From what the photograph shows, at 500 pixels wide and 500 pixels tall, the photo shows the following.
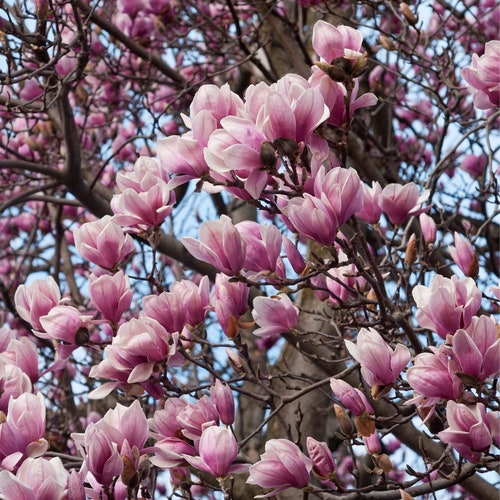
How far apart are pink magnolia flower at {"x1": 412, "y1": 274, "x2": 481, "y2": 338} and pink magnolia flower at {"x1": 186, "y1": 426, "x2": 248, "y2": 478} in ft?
1.51

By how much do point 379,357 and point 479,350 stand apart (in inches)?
7.8

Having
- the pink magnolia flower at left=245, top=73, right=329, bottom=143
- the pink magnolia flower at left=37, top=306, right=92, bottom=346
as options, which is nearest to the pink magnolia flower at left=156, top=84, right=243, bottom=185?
the pink magnolia flower at left=245, top=73, right=329, bottom=143

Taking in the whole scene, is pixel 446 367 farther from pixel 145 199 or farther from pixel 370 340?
pixel 145 199

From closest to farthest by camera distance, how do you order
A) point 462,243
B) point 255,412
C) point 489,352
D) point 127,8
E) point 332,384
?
point 489,352 < point 332,384 < point 462,243 < point 127,8 < point 255,412

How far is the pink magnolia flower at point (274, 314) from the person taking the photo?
180cm

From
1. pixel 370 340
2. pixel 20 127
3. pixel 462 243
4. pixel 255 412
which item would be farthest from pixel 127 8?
pixel 370 340

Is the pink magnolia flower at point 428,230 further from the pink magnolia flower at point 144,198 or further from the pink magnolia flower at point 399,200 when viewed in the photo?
the pink magnolia flower at point 144,198

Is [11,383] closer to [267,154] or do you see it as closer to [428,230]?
[267,154]

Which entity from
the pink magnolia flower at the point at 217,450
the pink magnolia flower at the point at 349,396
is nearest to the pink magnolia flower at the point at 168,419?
the pink magnolia flower at the point at 217,450

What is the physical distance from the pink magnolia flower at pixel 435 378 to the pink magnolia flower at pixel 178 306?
0.57 meters

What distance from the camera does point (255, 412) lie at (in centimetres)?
402

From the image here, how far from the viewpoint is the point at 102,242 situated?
1.78 meters

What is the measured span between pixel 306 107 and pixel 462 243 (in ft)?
2.04

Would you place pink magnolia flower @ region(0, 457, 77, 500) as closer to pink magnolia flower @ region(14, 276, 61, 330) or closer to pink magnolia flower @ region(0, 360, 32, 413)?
pink magnolia flower @ region(0, 360, 32, 413)
